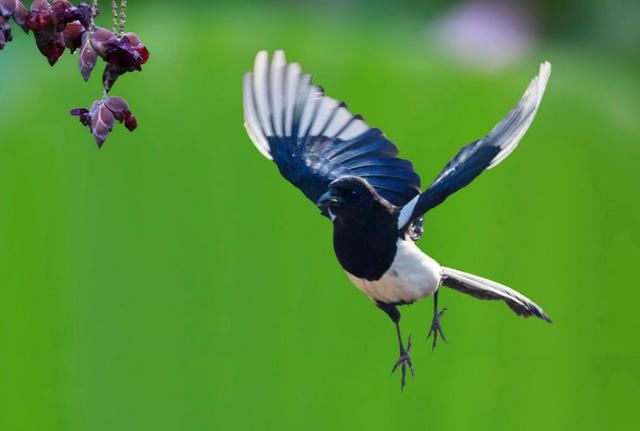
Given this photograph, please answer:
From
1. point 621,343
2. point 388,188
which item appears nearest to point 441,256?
point 621,343

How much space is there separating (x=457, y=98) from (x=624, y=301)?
0.60m

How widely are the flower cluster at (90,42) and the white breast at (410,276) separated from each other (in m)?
0.19

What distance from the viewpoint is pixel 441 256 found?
254 centimetres

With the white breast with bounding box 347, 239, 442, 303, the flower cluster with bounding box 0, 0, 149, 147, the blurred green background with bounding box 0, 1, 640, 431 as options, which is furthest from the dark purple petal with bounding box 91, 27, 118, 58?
the blurred green background with bounding box 0, 1, 640, 431

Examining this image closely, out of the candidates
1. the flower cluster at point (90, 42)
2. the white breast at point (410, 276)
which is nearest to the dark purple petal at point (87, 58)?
the flower cluster at point (90, 42)

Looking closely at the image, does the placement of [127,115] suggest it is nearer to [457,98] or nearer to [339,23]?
[457,98]

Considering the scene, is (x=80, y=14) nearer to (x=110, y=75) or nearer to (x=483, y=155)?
(x=110, y=75)

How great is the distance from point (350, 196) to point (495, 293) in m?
0.12

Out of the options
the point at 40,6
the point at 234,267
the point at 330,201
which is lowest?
the point at 234,267

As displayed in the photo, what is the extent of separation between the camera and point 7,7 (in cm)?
87

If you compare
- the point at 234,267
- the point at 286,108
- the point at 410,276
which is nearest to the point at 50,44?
the point at 286,108

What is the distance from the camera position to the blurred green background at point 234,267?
273 centimetres

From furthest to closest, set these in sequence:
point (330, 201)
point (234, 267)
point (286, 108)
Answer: point (234, 267), point (286, 108), point (330, 201)

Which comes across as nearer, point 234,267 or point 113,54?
point 113,54
